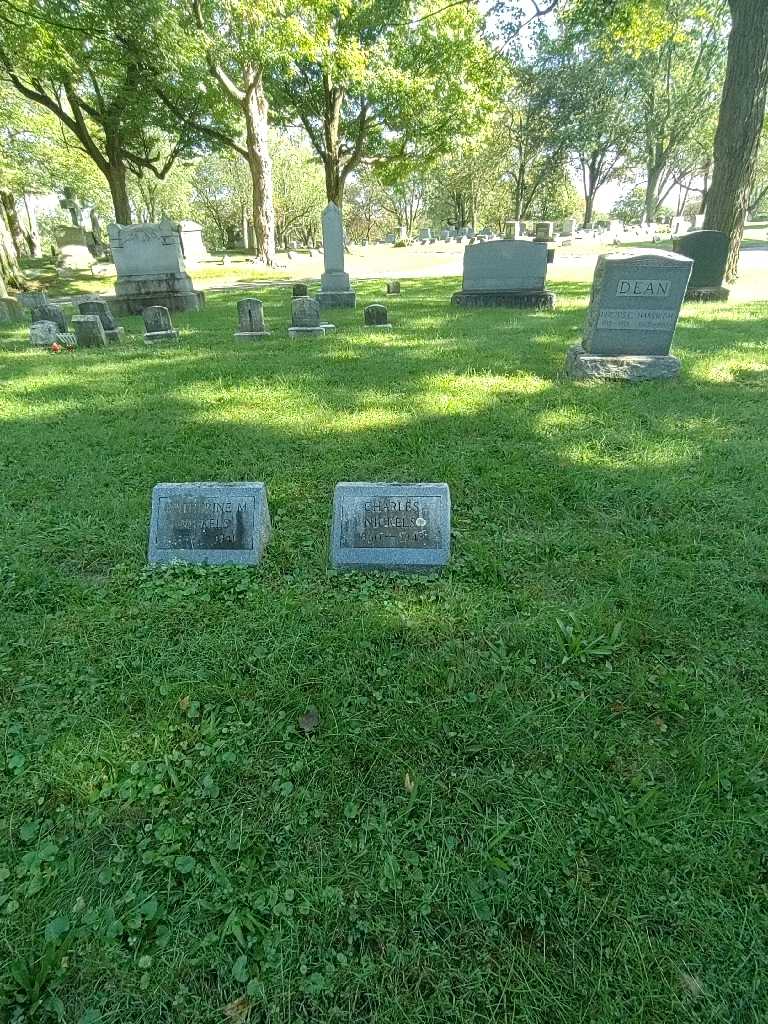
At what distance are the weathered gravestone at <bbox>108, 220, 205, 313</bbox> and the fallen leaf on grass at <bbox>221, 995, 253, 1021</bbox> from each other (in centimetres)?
1370

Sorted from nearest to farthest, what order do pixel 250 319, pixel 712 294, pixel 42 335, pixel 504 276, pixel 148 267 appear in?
pixel 42 335, pixel 250 319, pixel 712 294, pixel 504 276, pixel 148 267

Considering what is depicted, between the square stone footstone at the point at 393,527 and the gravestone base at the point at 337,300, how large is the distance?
10.4m

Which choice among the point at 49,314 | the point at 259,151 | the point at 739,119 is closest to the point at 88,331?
the point at 49,314

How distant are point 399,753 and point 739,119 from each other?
1303 centimetres

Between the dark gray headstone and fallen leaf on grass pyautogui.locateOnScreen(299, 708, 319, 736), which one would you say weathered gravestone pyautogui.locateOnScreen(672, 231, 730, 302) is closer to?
the dark gray headstone

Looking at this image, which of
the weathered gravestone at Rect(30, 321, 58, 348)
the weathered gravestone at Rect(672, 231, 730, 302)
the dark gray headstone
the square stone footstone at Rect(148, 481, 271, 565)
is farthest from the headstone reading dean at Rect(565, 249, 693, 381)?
the weathered gravestone at Rect(30, 321, 58, 348)

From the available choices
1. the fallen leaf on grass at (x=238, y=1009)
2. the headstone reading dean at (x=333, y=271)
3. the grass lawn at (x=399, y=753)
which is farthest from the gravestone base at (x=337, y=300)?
the fallen leaf on grass at (x=238, y=1009)

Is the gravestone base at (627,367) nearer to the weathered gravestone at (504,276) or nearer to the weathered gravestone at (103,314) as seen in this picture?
the weathered gravestone at (504,276)

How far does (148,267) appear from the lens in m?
12.4

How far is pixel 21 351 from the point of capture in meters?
8.44

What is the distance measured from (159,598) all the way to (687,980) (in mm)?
2547

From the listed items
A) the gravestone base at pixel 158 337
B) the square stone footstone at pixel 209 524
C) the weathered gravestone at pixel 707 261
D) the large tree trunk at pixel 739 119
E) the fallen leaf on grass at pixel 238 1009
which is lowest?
the fallen leaf on grass at pixel 238 1009

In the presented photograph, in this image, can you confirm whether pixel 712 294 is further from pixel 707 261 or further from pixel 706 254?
pixel 706 254

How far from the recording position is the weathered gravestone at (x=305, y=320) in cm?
888
